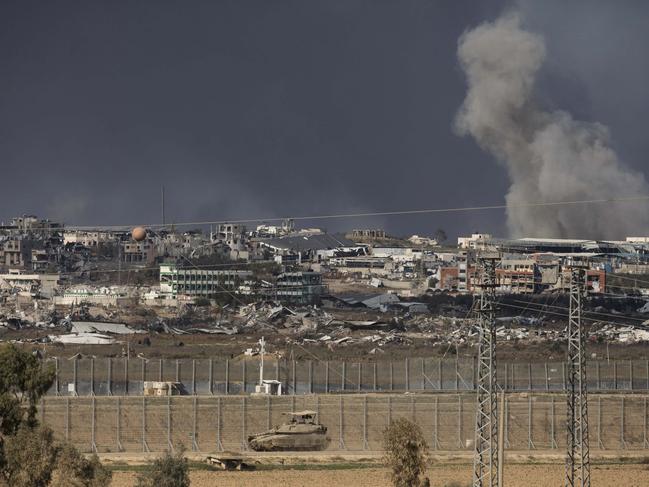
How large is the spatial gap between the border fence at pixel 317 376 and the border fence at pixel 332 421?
7.50 metres

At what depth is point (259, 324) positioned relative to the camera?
92250 millimetres

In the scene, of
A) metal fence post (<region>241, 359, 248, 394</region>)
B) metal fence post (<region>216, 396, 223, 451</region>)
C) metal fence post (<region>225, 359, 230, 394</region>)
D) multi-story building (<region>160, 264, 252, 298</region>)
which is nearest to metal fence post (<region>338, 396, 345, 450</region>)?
metal fence post (<region>216, 396, 223, 451</region>)

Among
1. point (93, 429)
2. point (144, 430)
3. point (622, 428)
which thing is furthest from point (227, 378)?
point (622, 428)

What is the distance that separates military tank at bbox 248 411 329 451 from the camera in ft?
144

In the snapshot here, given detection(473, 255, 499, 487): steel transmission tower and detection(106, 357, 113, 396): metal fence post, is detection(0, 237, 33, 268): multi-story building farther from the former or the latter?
detection(473, 255, 499, 487): steel transmission tower

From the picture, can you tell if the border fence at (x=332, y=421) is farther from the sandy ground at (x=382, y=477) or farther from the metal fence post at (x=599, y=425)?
the sandy ground at (x=382, y=477)

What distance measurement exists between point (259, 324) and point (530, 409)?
1870 inches

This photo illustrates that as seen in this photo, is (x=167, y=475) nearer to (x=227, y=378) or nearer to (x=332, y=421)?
(x=332, y=421)

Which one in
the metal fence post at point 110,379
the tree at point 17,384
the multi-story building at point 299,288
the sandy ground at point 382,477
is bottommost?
the sandy ground at point 382,477

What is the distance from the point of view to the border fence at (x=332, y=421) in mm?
44469

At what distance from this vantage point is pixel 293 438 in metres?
44.2

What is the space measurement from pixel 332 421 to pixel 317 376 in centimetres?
1067

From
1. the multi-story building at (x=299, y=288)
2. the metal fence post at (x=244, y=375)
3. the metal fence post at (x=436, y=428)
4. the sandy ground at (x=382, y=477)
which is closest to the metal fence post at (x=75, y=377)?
Answer: the metal fence post at (x=244, y=375)

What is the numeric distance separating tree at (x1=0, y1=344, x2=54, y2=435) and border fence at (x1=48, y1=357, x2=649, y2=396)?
22.3 meters
